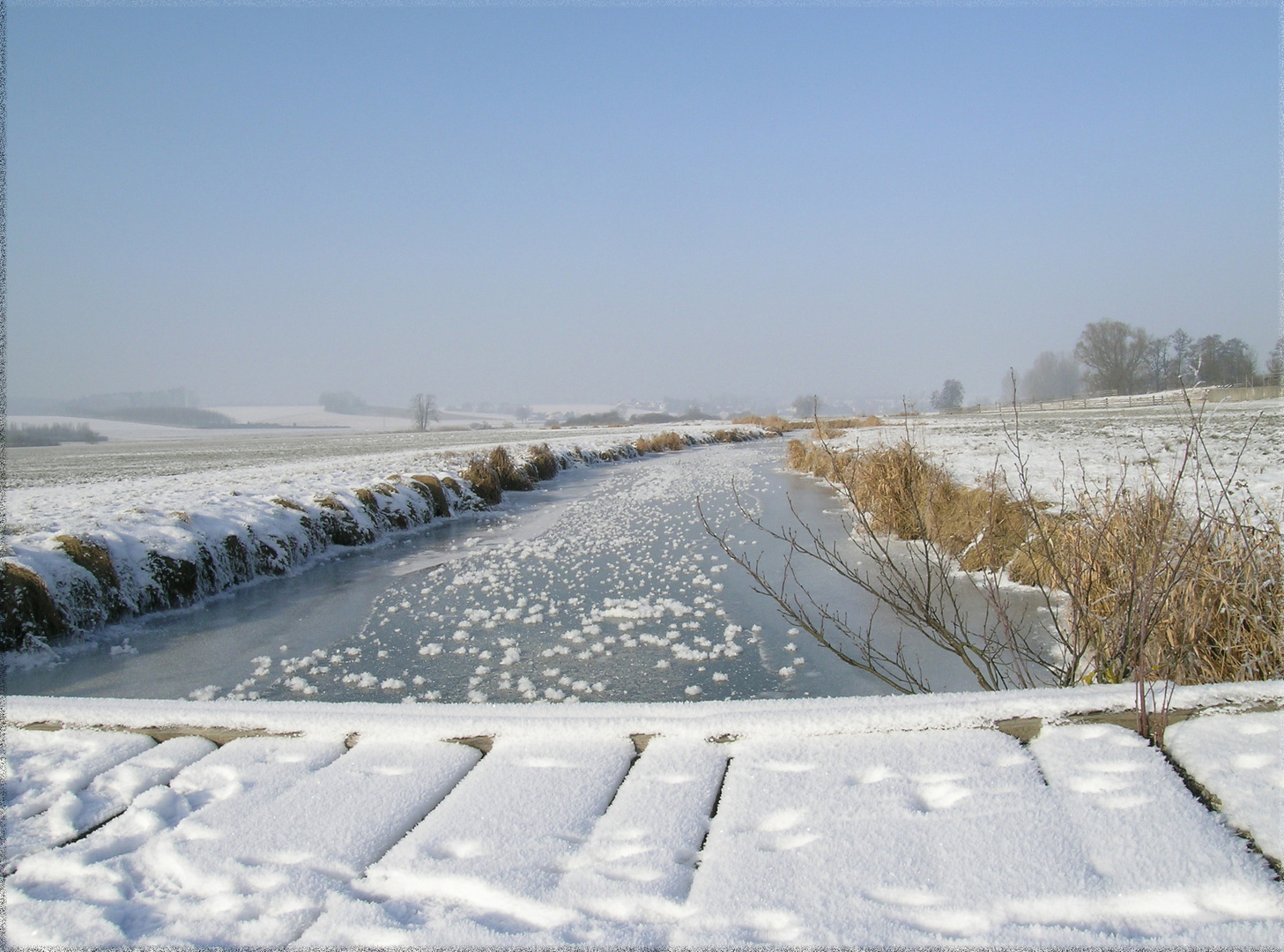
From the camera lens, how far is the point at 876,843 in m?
1.43

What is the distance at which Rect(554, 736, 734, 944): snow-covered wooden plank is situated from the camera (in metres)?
1.30

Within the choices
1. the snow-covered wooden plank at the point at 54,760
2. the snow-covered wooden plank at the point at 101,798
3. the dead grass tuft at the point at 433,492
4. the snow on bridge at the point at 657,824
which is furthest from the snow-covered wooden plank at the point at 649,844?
the dead grass tuft at the point at 433,492

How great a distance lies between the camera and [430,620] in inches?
216

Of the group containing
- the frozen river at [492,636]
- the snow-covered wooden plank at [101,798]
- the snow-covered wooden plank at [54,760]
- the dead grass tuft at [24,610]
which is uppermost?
the snow-covered wooden plank at [54,760]

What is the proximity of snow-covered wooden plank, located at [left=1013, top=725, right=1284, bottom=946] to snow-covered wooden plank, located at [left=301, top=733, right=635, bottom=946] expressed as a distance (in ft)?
2.74

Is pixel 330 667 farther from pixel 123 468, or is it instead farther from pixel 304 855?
pixel 123 468

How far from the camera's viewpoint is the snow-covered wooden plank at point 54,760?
1737 mm

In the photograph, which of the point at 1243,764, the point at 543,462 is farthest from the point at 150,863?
the point at 543,462

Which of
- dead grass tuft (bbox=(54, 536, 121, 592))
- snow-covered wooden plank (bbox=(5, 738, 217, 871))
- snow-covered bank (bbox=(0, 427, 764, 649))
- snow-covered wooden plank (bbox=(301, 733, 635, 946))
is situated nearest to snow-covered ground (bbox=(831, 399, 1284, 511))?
snow-covered wooden plank (bbox=(301, 733, 635, 946))

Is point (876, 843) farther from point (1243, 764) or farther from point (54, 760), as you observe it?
point (54, 760)

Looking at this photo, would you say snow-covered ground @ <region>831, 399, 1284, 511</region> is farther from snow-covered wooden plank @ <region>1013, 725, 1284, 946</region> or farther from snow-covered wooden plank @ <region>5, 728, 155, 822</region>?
snow-covered wooden plank @ <region>5, 728, 155, 822</region>

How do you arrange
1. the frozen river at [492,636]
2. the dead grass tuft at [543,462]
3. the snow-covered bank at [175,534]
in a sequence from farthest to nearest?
the dead grass tuft at [543,462]
the snow-covered bank at [175,534]
the frozen river at [492,636]

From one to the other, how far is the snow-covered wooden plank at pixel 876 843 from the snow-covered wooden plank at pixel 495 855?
277 mm

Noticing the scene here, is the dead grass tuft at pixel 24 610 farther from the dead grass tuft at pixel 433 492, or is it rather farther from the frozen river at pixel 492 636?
the dead grass tuft at pixel 433 492
